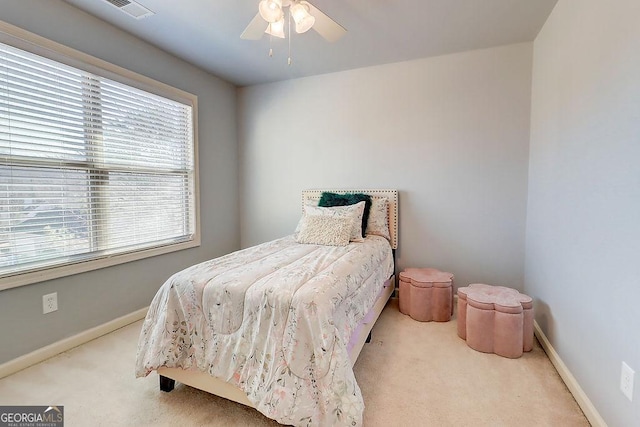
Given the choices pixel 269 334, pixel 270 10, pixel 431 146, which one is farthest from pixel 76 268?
pixel 431 146

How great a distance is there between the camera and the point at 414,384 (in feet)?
5.72

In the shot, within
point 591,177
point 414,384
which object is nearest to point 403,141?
point 591,177

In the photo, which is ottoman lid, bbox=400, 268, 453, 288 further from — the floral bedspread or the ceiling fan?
the ceiling fan

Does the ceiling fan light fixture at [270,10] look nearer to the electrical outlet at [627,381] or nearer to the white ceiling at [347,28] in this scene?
the white ceiling at [347,28]

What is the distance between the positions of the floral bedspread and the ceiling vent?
1.96m

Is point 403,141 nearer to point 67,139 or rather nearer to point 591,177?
point 591,177

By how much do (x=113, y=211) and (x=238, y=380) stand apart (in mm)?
1889

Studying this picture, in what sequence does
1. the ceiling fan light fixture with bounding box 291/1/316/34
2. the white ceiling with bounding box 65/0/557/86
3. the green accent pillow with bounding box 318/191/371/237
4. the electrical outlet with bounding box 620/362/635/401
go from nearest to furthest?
the electrical outlet with bounding box 620/362/635/401, the ceiling fan light fixture with bounding box 291/1/316/34, the white ceiling with bounding box 65/0/557/86, the green accent pillow with bounding box 318/191/371/237

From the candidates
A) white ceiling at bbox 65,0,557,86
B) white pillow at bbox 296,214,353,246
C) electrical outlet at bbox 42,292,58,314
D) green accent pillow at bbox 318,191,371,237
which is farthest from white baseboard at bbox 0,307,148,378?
white ceiling at bbox 65,0,557,86

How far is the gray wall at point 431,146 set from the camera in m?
2.74

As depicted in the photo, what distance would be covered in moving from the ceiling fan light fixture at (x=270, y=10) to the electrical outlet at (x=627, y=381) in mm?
2401

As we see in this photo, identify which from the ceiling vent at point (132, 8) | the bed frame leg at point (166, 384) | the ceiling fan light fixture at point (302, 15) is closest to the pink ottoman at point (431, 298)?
the bed frame leg at point (166, 384)

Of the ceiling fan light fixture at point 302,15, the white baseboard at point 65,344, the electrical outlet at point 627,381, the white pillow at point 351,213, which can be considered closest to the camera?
the electrical outlet at point 627,381

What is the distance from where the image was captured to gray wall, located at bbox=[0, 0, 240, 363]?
1.91 metres
